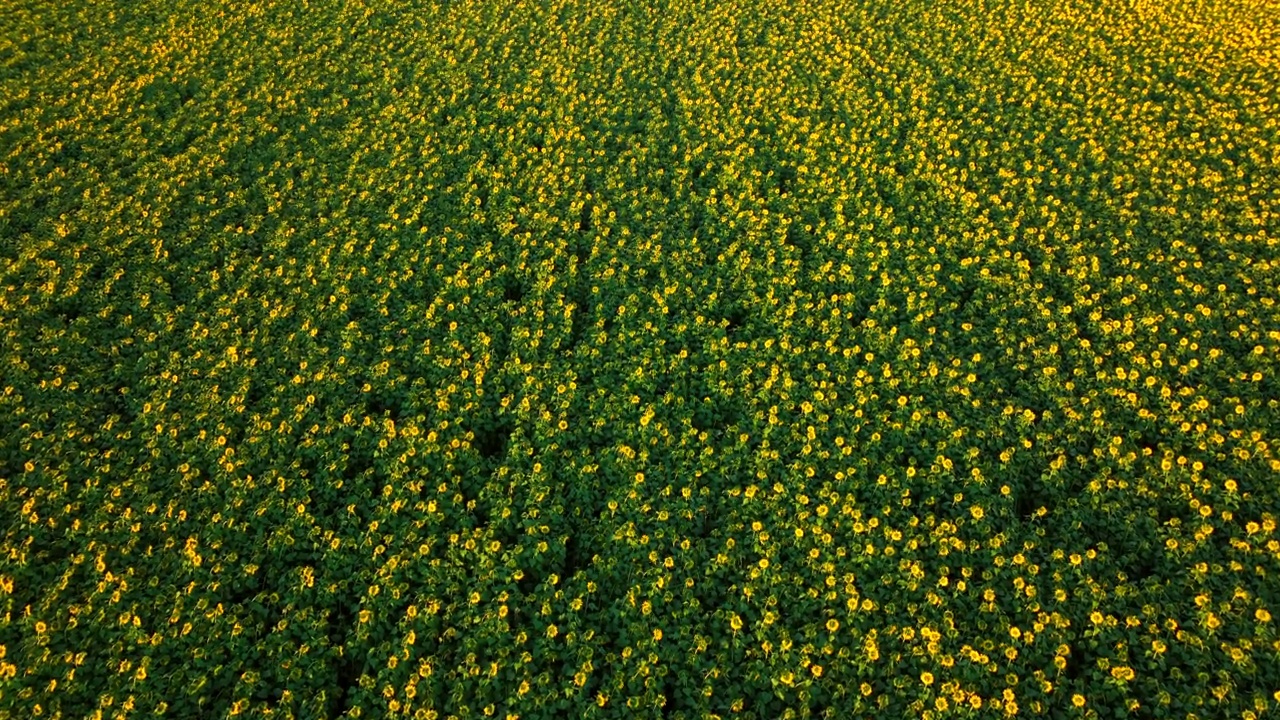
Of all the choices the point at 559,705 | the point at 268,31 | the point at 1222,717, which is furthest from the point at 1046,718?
the point at 268,31

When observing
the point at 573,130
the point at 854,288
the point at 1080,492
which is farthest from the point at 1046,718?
the point at 573,130

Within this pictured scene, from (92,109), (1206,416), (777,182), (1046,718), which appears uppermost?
Answer: (92,109)

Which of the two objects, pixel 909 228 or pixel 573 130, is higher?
pixel 573 130

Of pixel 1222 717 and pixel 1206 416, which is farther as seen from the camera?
pixel 1206 416

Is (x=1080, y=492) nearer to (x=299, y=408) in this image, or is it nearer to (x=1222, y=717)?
(x=1222, y=717)

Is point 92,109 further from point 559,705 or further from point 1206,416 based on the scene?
point 1206,416

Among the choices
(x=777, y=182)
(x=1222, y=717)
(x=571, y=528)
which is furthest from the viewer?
(x=777, y=182)

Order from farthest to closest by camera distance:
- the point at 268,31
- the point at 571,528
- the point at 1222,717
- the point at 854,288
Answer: the point at 268,31 → the point at 854,288 → the point at 571,528 → the point at 1222,717
